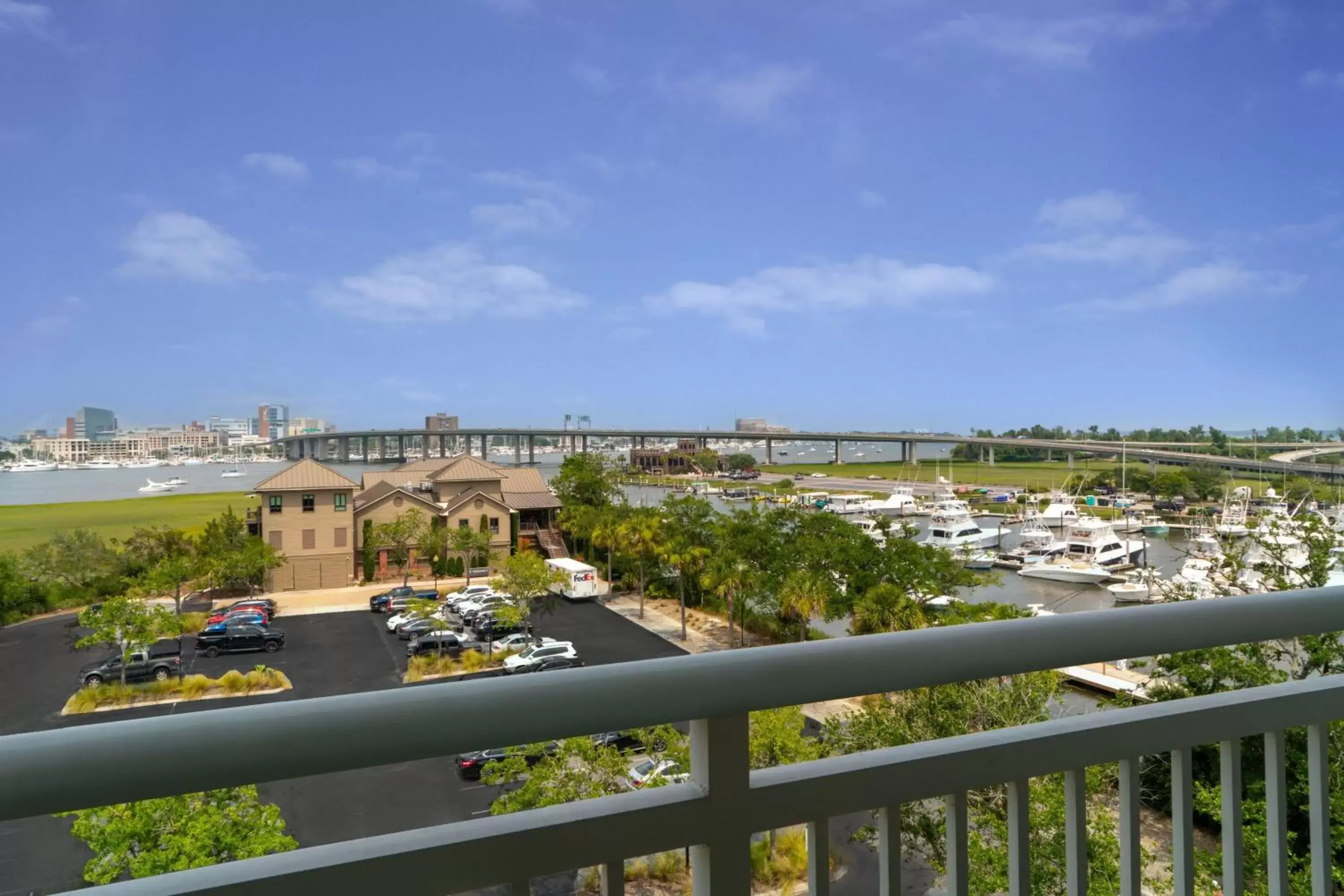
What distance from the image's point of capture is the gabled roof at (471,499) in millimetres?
9242

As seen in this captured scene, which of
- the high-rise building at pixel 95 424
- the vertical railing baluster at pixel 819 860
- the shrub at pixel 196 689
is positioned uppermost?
the high-rise building at pixel 95 424

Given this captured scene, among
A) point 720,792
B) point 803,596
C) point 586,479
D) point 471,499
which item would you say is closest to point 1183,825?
point 720,792

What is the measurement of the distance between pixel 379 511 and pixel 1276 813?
324 inches

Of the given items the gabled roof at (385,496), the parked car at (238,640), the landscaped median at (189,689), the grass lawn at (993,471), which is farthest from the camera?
the gabled roof at (385,496)

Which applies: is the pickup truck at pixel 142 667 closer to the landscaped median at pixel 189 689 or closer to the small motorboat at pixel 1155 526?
the landscaped median at pixel 189 689

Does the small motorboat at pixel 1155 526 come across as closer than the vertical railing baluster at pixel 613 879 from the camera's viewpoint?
No

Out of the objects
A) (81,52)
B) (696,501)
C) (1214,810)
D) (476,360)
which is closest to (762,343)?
(476,360)

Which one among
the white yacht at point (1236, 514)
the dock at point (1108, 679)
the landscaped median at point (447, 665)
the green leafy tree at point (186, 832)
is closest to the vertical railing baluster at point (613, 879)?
the green leafy tree at point (186, 832)

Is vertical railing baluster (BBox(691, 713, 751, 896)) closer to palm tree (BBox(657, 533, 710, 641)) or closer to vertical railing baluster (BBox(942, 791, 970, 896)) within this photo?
vertical railing baluster (BBox(942, 791, 970, 896))

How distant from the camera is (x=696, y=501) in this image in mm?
7547

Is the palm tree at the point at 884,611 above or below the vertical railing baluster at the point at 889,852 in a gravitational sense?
below

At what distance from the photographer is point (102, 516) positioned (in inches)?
202

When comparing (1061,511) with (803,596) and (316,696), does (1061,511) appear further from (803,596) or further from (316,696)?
(316,696)

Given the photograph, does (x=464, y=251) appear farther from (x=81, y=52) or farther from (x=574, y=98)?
(x=81, y=52)
